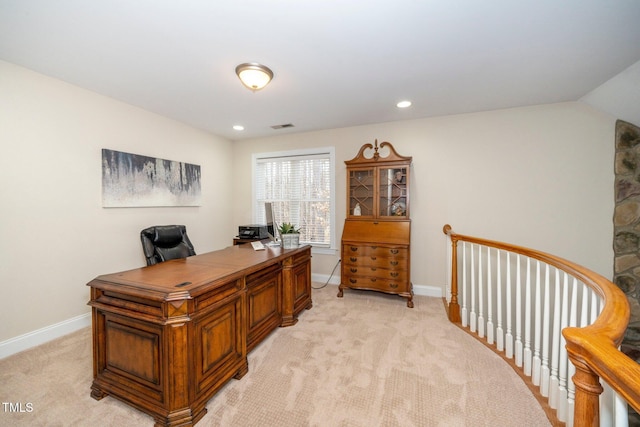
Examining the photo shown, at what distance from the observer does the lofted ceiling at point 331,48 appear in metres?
1.60

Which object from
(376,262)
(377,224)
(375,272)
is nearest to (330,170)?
(377,224)

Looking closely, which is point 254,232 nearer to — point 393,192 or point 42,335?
point 393,192

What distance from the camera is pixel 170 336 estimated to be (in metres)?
1.42

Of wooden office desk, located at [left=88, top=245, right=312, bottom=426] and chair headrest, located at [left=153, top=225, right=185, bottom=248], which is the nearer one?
wooden office desk, located at [left=88, top=245, right=312, bottom=426]

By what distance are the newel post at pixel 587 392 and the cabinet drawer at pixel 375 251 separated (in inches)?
95.4

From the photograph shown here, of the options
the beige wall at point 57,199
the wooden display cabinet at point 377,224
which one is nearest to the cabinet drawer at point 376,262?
the wooden display cabinet at point 377,224

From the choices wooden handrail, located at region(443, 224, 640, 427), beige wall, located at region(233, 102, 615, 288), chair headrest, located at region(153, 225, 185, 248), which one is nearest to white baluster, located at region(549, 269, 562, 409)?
wooden handrail, located at region(443, 224, 640, 427)

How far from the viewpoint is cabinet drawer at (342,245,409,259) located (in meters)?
3.22

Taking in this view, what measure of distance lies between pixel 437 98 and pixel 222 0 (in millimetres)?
2412

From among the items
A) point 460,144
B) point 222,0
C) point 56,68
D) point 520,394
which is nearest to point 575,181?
point 460,144

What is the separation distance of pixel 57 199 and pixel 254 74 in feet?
7.58

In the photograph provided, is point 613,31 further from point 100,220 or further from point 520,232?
point 100,220

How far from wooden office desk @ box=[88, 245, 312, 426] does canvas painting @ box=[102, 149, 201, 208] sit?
163 cm

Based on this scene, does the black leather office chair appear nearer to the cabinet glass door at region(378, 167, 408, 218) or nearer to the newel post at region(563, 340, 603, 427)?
the cabinet glass door at region(378, 167, 408, 218)
